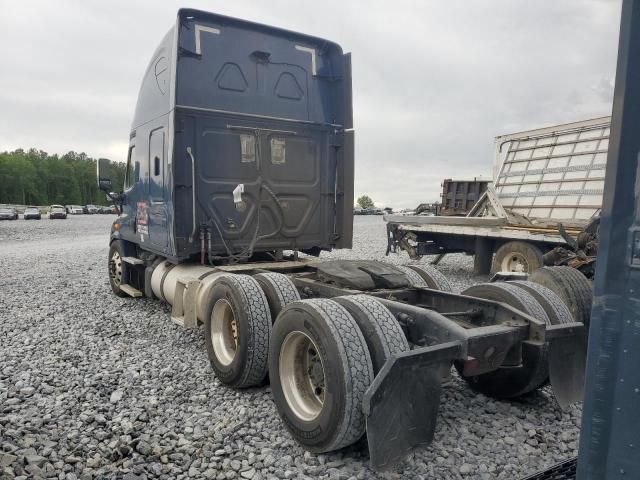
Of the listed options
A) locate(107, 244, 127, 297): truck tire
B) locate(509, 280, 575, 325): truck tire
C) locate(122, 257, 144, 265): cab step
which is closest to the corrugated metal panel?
locate(509, 280, 575, 325): truck tire

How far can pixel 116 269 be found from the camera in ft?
27.4

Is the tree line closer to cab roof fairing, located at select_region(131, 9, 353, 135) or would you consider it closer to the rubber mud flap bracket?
cab roof fairing, located at select_region(131, 9, 353, 135)

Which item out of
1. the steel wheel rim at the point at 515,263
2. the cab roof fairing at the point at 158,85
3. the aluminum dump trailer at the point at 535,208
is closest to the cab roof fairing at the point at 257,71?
the cab roof fairing at the point at 158,85

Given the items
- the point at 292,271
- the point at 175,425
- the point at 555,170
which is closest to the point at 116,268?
the point at 292,271

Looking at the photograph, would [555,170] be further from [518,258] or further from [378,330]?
[378,330]

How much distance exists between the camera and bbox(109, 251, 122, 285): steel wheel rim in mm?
8255

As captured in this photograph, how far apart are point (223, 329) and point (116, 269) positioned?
4.54 m

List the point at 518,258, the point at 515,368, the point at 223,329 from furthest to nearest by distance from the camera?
the point at 518,258
the point at 223,329
the point at 515,368

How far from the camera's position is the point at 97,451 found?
3287mm

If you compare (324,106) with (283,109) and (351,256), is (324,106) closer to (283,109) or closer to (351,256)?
(283,109)

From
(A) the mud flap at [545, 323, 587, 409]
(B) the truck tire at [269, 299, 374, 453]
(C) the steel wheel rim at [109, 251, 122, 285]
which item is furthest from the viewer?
(C) the steel wheel rim at [109, 251, 122, 285]

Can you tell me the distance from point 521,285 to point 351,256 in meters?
11.4

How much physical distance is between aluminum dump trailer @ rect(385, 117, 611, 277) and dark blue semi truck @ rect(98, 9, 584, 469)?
4.29 m

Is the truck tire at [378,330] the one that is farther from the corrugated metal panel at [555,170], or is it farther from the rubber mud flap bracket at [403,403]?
the corrugated metal panel at [555,170]
